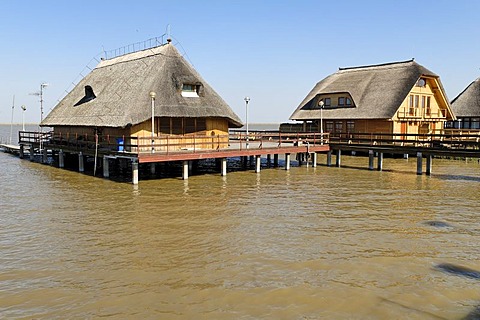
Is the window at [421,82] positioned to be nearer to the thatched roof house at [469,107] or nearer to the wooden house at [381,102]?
the wooden house at [381,102]

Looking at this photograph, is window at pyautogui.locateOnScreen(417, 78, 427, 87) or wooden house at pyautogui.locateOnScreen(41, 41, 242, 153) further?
window at pyautogui.locateOnScreen(417, 78, 427, 87)

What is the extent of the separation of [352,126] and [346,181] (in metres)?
14.4

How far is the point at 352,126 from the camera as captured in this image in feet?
120

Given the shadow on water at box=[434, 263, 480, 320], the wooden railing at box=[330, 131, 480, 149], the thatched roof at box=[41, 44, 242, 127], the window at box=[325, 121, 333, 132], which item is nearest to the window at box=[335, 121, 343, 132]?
the window at box=[325, 121, 333, 132]

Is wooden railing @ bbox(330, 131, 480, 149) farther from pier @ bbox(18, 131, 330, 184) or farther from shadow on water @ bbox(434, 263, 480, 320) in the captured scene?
shadow on water @ bbox(434, 263, 480, 320)

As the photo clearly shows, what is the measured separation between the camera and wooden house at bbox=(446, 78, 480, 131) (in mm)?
41312

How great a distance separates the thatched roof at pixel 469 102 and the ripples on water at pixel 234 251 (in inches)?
959

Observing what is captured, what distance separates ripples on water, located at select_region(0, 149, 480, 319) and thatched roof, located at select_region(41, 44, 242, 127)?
4571 mm

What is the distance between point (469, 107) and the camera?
41.7 m

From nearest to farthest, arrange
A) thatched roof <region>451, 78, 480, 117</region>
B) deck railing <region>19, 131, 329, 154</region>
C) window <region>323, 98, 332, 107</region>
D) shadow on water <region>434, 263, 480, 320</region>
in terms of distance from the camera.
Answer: shadow on water <region>434, 263, 480, 320</region>, deck railing <region>19, 131, 329, 154</region>, window <region>323, 98, 332, 107</region>, thatched roof <region>451, 78, 480, 117</region>

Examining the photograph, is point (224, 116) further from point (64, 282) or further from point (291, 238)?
point (64, 282)

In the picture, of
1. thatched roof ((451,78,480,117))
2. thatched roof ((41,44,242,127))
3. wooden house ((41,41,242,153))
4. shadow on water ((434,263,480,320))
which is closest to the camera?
shadow on water ((434,263,480,320))

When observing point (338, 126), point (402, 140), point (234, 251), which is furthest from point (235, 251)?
point (338, 126)

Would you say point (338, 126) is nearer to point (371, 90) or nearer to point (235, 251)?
point (371, 90)
